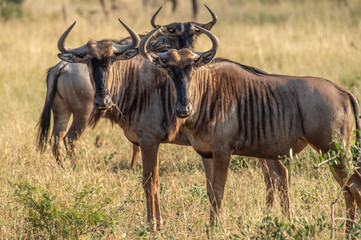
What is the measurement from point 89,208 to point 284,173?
195 cm

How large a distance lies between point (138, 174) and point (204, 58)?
179 centimetres

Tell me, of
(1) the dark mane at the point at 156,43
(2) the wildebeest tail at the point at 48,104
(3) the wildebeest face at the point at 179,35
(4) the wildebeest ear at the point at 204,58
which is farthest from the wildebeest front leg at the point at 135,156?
(4) the wildebeest ear at the point at 204,58

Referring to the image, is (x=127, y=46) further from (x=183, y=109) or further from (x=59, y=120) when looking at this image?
(x=59, y=120)

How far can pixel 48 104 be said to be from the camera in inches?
263

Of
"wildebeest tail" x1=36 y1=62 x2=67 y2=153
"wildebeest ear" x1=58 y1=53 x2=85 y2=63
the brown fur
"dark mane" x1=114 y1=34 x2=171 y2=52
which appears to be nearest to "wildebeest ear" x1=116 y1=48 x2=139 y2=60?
"wildebeest ear" x1=58 y1=53 x2=85 y2=63

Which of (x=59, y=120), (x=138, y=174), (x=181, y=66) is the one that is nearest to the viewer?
(x=181, y=66)

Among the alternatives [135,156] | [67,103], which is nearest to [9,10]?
[67,103]

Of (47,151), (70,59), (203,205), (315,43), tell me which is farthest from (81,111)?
(315,43)

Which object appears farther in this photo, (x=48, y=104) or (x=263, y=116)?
(x=48, y=104)

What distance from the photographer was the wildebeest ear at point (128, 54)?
489cm

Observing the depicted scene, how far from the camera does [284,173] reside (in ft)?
17.1

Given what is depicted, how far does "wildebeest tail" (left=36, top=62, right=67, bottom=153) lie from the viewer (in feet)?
21.5

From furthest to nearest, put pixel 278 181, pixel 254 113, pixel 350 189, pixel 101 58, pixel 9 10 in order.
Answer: pixel 9 10, pixel 278 181, pixel 101 58, pixel 254 113, pixel 350 189

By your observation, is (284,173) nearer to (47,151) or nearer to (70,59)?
(70,59)
